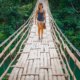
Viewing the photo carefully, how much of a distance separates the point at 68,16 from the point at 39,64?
9.92 meters

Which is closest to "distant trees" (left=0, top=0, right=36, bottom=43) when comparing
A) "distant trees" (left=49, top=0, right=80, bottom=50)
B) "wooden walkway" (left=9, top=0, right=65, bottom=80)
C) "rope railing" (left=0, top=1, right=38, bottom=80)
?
"distant trees" (left=49, top=0, right=80, bottom=50)

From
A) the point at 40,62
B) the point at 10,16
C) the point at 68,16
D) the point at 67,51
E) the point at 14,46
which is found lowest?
the point at 14,46

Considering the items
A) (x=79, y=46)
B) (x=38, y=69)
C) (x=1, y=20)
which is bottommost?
(x=79, y=46)

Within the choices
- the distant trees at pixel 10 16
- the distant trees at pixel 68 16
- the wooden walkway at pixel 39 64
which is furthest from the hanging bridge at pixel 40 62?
the distant trees at pixel 68 16

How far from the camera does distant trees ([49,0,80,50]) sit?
459 inches

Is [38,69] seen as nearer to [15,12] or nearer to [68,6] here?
[15,12]

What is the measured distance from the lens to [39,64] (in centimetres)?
372

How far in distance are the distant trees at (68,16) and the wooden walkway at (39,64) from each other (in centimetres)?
620

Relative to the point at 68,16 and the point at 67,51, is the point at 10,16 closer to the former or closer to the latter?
the point at 68,16

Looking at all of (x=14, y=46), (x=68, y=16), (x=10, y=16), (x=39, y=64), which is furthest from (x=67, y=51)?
(x=68, y=16)

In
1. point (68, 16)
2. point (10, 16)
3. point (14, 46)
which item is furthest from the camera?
point (68, 16)

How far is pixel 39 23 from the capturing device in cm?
530

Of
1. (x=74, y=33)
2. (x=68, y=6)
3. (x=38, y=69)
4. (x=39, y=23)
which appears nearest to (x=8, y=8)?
(x=74, y=33)

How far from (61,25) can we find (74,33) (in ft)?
2.84
